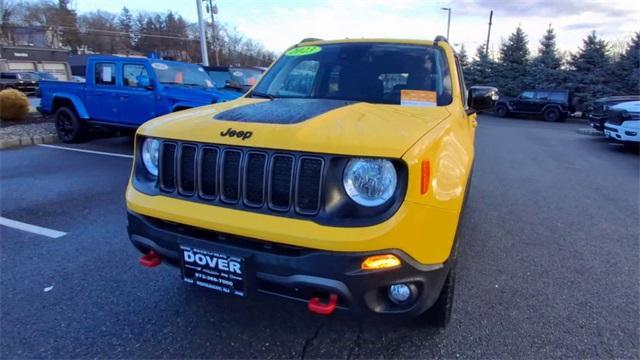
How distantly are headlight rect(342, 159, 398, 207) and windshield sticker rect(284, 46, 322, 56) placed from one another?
79.8 inches

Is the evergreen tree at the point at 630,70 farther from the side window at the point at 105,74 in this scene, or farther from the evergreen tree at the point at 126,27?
the evergreen tree at the point at 126,27

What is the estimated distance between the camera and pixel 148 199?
220 centimetres

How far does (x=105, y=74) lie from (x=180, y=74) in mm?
1582

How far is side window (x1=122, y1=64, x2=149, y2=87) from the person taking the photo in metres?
7.88

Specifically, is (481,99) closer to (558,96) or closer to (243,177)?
(243,177)

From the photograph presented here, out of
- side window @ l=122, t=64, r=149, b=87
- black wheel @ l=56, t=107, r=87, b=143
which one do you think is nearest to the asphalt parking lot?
side window @ l=122, t=64, r=149, b=87

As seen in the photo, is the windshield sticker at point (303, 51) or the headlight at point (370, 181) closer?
the headlight at point (370, 181)

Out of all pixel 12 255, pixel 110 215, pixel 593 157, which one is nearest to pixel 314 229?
pixel 12 255

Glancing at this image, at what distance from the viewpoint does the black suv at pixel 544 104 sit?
67.3 ft

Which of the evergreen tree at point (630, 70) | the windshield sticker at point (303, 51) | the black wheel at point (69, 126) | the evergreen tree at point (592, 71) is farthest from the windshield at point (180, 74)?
the evergreen tree at point (630, 70)

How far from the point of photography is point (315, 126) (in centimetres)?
196

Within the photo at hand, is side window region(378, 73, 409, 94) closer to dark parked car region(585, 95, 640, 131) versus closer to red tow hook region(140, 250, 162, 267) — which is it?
red tow hook region(140, 250, 162, 267)

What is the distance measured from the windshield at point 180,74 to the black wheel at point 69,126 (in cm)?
242

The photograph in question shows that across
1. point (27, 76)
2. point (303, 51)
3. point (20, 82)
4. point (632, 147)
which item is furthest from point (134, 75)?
point (27, 76)
